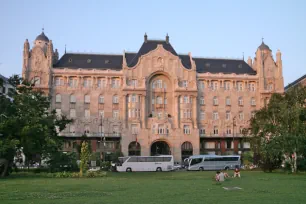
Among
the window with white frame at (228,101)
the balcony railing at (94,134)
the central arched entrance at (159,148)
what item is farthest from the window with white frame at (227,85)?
the balcony railing at (94,134)

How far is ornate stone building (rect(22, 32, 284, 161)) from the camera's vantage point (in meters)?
88.6

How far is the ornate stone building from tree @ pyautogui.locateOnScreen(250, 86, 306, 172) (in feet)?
123

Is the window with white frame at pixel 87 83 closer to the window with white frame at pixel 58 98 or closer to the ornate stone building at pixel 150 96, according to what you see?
the ornate stone building at pixel 150 96

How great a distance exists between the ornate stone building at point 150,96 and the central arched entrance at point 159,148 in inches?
8.8

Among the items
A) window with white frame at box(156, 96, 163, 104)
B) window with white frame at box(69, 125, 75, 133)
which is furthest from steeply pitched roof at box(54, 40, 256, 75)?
window with white frame at box(69, 125, 75, 133)

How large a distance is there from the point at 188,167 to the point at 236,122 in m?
27.4

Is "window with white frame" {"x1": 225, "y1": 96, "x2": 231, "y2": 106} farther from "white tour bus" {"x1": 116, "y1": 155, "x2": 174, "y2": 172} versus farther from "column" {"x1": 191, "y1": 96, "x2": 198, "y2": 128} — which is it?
"white tour bus" {"x1": 116, "y1": 155, "x2": 174, "y2": 172}

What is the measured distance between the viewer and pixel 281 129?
4938cm

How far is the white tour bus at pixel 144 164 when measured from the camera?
68.1m

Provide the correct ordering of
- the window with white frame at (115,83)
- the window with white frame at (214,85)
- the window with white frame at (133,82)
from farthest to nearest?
the window with white frame at (214,85), the window with white frame at (115,83), the window with white frame at (133,82)

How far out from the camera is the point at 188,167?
71.3 metres

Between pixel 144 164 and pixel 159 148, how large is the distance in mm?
23059

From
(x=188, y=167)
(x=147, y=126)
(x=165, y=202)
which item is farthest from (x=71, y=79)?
(x=165, y=202)

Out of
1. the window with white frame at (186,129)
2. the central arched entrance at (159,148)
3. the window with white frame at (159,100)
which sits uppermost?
the window with white frame at (159,100)
